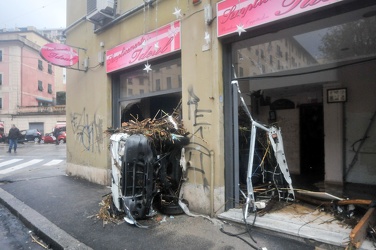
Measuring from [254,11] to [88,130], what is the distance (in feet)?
19.0

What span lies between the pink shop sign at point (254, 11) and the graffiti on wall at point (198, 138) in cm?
126

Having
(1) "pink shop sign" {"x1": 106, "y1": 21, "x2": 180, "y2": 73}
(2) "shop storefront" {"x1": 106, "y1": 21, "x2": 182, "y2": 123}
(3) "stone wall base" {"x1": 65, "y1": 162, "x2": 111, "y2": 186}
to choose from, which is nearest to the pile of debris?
(2) "shop storefront" {"x1": 106, "y1": 21, "x2": 182, "y2": 123}

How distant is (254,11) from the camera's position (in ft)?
13.4

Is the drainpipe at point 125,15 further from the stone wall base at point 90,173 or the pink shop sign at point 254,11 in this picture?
the stone wall base at point 90,173

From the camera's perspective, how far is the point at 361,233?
124 inches

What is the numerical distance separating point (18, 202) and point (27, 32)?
139ft

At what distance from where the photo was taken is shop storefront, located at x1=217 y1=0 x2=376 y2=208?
13.5 ft

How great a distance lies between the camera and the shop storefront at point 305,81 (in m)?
4.12

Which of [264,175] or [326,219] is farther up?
[264,175]

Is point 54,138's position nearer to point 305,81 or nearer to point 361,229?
point 305,81

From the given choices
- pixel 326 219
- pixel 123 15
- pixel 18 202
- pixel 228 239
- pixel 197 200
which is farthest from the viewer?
pixel 123 15

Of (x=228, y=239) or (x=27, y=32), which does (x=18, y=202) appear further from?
(x=27, y=32)

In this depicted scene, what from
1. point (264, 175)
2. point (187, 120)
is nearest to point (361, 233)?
point (264, 175)

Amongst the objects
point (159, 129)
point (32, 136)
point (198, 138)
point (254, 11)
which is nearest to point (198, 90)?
point (198, 138)
